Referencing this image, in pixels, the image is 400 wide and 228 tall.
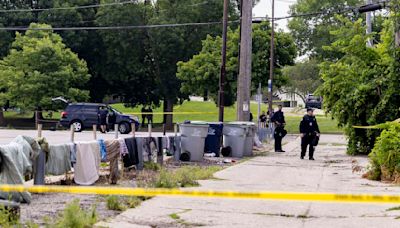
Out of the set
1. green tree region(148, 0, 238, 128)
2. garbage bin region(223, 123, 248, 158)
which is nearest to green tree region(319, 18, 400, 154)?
garbage bin region(223, 123, 248, 158)

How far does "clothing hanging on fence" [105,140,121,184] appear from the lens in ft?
41.1

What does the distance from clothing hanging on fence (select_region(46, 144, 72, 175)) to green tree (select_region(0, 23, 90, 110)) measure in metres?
33.5

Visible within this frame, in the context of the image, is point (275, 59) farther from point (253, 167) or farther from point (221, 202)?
point (221, 202)

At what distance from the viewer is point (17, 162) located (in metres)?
9.30

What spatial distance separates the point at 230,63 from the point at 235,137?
74.8ft

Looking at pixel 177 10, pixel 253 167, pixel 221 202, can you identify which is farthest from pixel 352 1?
pixel 221 202

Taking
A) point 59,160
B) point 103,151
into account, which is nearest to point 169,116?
point 103,151

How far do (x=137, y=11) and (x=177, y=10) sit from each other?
318 centimetres

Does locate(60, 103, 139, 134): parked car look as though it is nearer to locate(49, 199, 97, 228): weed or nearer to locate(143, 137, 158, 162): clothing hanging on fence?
locate(143, 137, 158, 162): clothing hanging on fence

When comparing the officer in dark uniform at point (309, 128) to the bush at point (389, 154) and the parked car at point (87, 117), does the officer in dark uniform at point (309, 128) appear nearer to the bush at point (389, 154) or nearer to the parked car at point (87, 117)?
the bush at point (389, 154)

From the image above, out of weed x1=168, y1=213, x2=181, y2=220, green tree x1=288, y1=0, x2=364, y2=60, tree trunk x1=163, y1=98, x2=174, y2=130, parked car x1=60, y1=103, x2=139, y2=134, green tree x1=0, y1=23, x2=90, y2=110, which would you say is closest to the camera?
weed x1=168, y1=213, x2=181, y2=220

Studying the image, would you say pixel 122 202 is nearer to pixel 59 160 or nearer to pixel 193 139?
pixel 59 160

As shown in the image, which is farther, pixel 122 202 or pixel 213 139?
pixel 213 139

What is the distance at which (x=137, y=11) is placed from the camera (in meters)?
52.3
